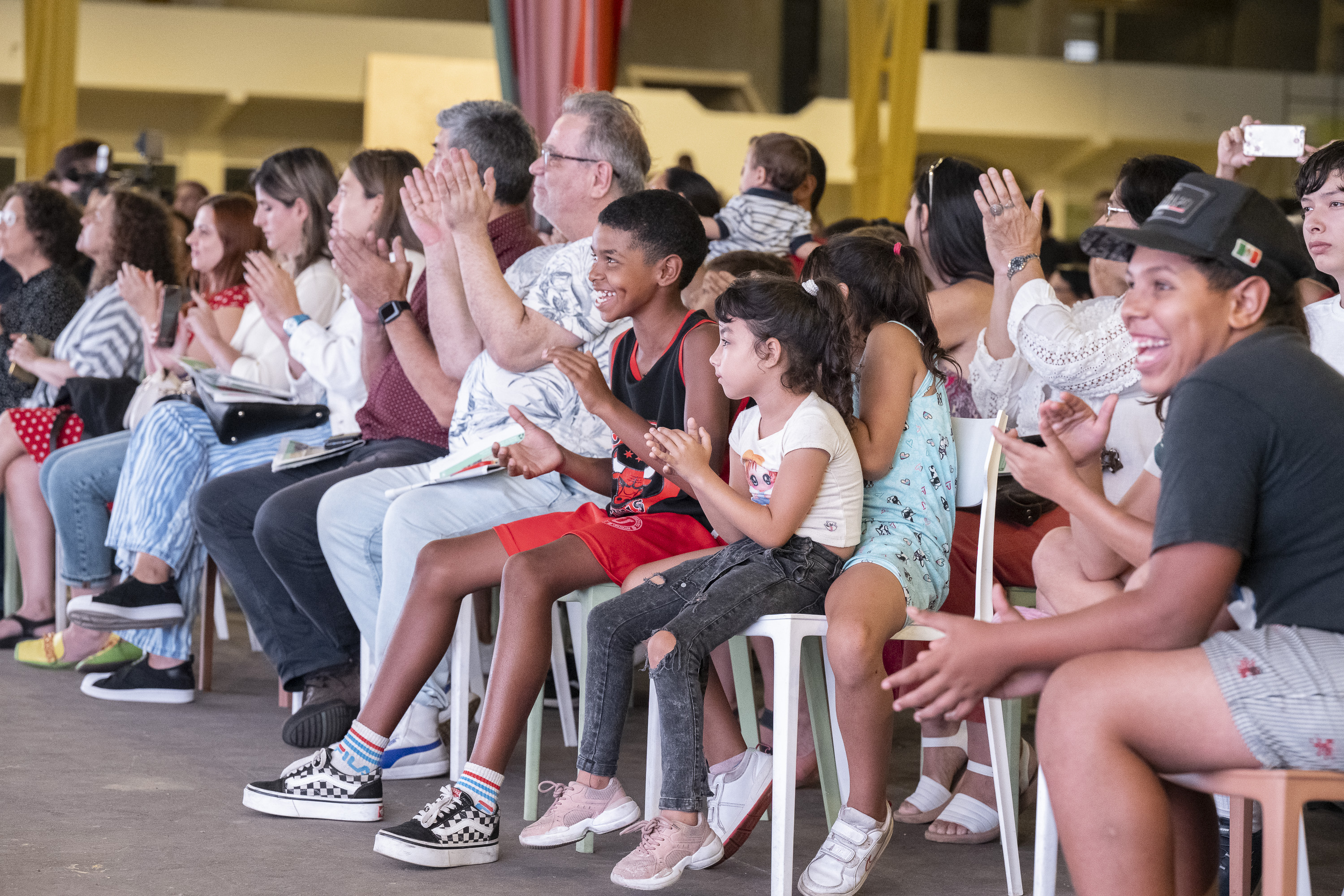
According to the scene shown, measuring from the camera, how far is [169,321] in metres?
4.12

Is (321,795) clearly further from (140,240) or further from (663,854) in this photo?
(140,240)

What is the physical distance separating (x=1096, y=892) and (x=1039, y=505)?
1.38m

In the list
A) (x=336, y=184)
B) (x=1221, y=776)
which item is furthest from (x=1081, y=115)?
(x=1221, y=776)

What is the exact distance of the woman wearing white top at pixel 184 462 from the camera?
3.62 m

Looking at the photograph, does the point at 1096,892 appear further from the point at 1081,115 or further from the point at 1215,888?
the point at 1081,115

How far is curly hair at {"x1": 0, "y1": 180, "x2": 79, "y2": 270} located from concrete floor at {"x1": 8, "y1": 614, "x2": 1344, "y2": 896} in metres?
1.91

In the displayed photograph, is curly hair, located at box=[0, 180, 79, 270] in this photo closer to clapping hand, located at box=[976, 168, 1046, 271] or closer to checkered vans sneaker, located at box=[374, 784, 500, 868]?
checkered vans sneaker, located at box=[374, 784, 500, 868]

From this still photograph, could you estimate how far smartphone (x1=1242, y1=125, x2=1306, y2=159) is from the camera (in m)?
2.58

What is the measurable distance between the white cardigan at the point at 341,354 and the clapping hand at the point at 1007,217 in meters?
1.40

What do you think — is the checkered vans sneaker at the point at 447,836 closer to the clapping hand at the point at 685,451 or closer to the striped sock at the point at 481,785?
the striped sock at the point at 481,785

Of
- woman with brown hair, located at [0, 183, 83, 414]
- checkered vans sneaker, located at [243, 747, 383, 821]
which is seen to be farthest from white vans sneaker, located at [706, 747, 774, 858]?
woman with brown hair, located at [0, 183, 83, 414]

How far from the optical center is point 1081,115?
12.9m

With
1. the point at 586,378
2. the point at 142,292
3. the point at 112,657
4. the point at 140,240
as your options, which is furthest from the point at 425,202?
the point at 140,240

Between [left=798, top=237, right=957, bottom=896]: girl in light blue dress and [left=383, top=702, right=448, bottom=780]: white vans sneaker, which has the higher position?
[left=798, top=237, right=957, bottom=896]: girl in light blue dress
